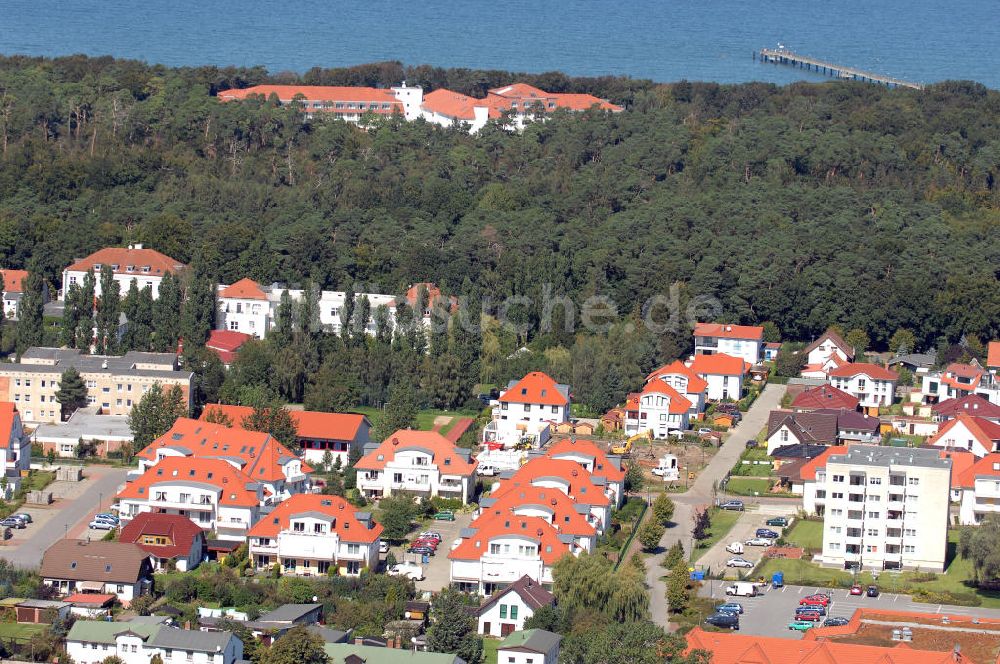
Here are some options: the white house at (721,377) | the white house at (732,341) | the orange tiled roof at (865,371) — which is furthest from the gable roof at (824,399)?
the white house at (732,341)

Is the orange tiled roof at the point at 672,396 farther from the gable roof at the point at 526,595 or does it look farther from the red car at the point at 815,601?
the gable roof at the point at 526,595

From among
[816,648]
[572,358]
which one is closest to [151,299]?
[572,358]

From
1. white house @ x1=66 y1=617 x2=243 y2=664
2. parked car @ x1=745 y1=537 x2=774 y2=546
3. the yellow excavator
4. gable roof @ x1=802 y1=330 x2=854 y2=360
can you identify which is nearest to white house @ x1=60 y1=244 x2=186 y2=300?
the yellow excavator

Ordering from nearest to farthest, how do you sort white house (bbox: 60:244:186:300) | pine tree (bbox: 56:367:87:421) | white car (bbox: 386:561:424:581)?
white car (bbox: 386:561:424:581)
pine tree (bbox: 56:367:87:421)
white house (bbox: 60:244:186:300)

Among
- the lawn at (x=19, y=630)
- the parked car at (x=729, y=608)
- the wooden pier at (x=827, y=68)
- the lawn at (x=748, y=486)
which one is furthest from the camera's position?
the wooden pier at (x=827, y=68)

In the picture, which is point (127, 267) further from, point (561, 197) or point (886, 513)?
point (886, 513)

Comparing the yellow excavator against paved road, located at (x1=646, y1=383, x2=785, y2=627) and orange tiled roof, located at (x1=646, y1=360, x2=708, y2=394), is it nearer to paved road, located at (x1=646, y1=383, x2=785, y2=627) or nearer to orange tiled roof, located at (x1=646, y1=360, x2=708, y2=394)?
paved road, located at (x1=646, y1=383, x2=785, y2=627)
